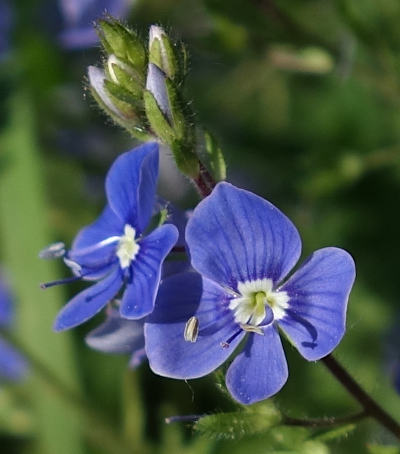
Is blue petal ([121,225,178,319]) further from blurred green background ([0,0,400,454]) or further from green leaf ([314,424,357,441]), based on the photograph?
blurred green background ([0,0,400,454])

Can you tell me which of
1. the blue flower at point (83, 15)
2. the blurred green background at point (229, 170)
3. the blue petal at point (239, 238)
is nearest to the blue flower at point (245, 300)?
the blue petal at point (239, 238)

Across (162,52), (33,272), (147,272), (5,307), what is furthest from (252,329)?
(5,307)

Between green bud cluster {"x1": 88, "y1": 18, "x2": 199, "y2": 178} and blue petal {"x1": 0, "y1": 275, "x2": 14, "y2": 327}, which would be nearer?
green bud cluster {"x1": 88, "y1": 18, "x2": 199, "y2": 178}

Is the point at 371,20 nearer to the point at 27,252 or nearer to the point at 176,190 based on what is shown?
the point at 176,190

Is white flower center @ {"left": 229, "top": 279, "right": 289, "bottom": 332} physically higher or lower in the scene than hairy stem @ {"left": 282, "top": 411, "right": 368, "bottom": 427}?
higher

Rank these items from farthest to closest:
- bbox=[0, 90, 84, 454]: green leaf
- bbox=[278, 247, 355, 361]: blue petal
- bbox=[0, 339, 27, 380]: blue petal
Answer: bbox=[0, 339, 27, 380]: blue petal
bbox=[0, 90, 84, 454]: green leaf
bbox=[278, 247, 355, 361]: blue petal

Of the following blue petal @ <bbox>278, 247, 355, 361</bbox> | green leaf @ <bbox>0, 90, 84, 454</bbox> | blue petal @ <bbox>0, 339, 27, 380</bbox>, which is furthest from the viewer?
blue petal @ <bbox>0, 339, 27, 380</bbox>

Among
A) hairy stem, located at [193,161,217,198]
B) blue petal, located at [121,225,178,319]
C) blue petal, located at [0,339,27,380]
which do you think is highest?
hairy stem, located at [193,161,217,198]

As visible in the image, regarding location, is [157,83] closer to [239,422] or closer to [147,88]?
[147,88]

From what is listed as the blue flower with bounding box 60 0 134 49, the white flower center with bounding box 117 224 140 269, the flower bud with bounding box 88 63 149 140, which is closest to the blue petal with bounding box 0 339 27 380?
the blue flower with bounding box 60 0 134 49
